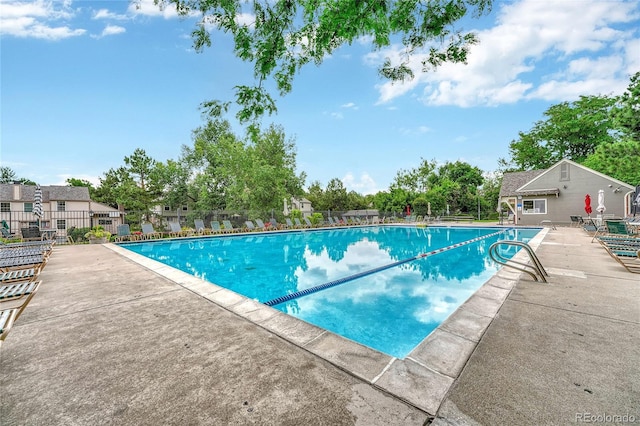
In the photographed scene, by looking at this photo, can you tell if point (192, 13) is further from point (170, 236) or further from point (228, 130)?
point (228, 130)

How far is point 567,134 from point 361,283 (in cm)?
3691

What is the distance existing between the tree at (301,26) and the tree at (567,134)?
35.4 m

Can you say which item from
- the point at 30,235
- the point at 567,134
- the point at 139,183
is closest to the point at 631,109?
the point at 30,235

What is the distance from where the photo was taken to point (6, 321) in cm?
192

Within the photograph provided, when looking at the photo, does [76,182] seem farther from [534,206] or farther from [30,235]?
[534,206]

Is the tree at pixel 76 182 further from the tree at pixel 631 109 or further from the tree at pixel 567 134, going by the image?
the tree at pixel 567 134

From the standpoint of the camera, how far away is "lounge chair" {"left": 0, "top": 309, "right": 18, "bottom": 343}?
1.72 m

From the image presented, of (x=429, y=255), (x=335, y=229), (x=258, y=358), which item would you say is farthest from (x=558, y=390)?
(x=335, y=229)

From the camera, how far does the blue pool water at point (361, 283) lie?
405cm

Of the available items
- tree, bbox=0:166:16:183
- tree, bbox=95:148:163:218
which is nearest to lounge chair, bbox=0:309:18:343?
tree, bbox=95:148:163:218

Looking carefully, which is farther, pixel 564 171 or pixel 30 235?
pixel 564 171

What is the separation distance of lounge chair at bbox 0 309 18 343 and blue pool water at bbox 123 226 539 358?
10.1 feet

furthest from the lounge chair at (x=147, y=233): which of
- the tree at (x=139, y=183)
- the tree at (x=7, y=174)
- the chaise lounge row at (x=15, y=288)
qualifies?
the tree at (x=7, y=174)

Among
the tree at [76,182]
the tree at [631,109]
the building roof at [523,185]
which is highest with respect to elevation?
the tree at [76,182]
